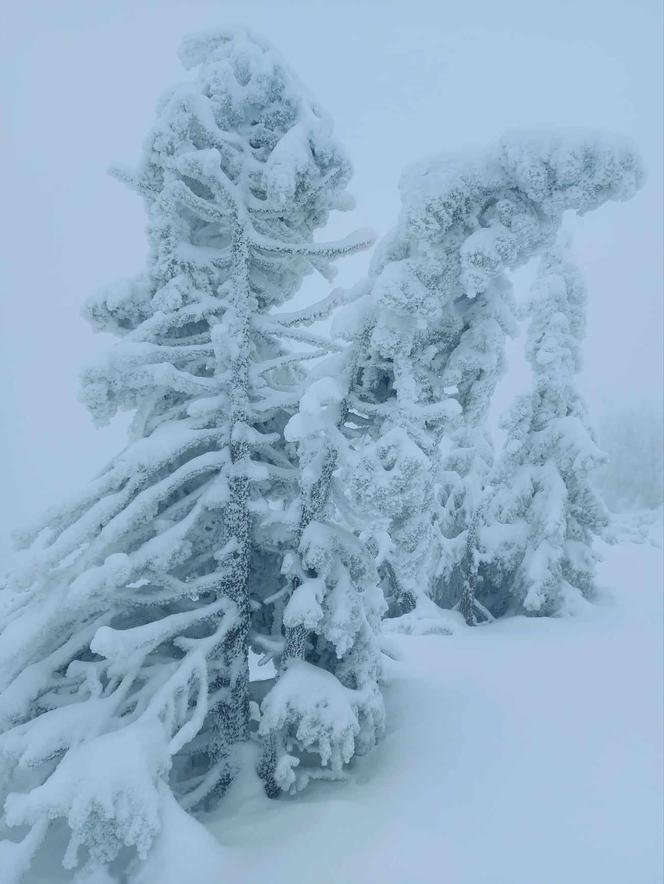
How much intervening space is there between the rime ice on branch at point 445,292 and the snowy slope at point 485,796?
247 cm

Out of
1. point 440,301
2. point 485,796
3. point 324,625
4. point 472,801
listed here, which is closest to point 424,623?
point 485,796

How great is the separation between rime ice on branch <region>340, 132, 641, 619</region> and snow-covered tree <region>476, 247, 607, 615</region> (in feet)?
31.9

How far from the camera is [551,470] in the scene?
1620 cm

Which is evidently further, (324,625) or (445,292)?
(324,625)

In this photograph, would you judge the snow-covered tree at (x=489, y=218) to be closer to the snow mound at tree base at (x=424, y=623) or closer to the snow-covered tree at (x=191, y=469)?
the snow-covered tree at (x=191, y=469)

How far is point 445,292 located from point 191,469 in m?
3.42

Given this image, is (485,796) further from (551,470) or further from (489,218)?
(551,470)

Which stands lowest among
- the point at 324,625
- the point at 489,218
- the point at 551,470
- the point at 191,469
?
the point at 551,470

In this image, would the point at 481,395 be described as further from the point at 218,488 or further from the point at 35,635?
the point at 35,635

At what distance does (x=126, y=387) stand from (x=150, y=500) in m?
1.41

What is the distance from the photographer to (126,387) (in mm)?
6938

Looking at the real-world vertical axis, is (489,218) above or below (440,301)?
above

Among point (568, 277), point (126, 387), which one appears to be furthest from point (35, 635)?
point (568, 277)

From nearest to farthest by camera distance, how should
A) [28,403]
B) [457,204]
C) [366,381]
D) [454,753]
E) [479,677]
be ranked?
1. [457,204]
2. [366,381]
3. [454,753]
4. [479,677]
5. [28,403]
